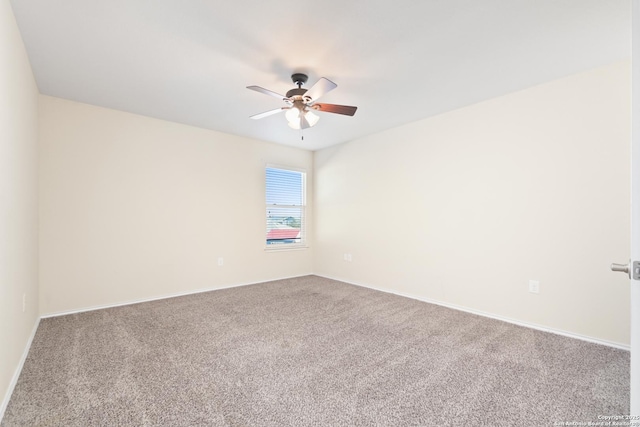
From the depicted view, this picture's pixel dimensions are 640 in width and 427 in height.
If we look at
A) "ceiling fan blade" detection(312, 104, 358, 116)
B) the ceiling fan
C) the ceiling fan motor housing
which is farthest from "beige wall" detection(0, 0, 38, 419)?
"ceiling fan blade" detection(312, 104, 358, 116)

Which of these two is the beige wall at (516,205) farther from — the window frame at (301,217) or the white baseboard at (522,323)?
the window frame at (301,217)

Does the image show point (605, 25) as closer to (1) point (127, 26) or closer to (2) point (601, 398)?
(2) point (601, 398)

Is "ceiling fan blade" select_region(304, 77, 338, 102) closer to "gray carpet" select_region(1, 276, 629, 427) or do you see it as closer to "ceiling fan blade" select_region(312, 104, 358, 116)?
"ceiling fan blade" select_region(312, 104, 358, 116)

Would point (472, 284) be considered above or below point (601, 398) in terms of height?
above

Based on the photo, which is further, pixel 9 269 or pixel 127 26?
pixel 127 26

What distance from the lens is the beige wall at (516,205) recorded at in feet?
7.93

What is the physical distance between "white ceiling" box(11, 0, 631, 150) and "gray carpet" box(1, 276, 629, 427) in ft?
7.48

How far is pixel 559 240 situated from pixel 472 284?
932 millimetres

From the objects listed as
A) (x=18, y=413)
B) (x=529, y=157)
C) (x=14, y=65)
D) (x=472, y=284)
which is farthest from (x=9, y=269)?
(x=529, y=157)

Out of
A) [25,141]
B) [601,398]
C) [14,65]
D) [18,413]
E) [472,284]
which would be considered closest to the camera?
[18,413]

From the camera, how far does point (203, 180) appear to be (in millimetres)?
4141

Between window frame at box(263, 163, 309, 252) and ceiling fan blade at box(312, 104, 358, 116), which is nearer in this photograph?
ceiling fan blade at box(312, 104, 358, 116)

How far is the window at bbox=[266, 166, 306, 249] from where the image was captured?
4.91 m

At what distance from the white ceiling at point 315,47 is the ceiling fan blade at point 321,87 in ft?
0.79
